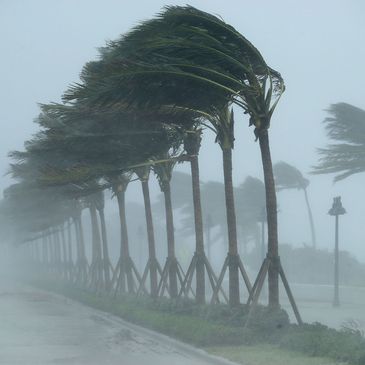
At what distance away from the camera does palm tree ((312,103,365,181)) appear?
2986cm

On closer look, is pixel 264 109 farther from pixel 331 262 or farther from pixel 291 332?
pixel 331 262

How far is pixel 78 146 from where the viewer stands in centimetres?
2191

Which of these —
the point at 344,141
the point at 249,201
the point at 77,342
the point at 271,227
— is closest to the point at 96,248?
the point at 344,141

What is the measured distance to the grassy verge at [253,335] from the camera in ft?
44.5

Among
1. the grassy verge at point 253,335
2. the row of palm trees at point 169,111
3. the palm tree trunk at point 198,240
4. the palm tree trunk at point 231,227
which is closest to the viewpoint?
the grassy verge at point 253,335

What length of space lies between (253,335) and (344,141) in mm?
15395

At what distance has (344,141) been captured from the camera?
3047cm

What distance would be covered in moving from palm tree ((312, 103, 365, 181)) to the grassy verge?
10.4m

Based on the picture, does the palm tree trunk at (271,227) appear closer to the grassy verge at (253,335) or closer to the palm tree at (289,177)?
the grassy verge at (253,335)

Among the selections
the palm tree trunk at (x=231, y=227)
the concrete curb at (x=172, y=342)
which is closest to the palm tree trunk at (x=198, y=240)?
the concrete curb at (x=172, y=342)

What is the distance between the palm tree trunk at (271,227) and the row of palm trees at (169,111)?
2 centimetres

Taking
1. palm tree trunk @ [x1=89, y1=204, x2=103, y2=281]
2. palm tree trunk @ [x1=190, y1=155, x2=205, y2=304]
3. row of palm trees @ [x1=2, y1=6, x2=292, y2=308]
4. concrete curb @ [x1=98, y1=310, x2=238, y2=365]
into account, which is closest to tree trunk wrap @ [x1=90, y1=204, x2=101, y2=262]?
palm tree trunk @ [x1=89, y1=204, x2=103, y2=281]

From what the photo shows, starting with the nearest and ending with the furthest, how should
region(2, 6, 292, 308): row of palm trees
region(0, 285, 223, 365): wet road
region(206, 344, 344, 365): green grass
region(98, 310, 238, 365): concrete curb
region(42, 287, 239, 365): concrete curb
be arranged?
1. region(206, 344, 344, 365): green grass
2. region(98, 310, 238, 365): concrete curb
3. region(42, 287, 239, 365): concrete curb
4. region(0, 285, 223, 365): wet road
5. region(2, 6, 292, 308): row of palm trees

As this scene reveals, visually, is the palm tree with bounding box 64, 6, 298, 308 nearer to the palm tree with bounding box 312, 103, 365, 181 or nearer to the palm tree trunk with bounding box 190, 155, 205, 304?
the palm tree trunk with bounding box 190, 155, 205, 304
